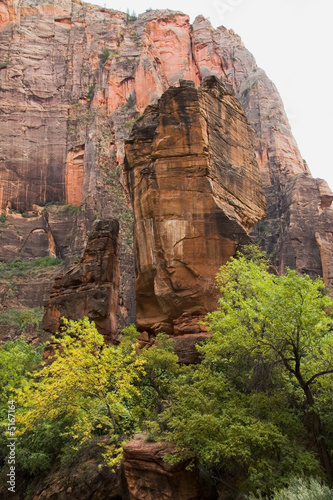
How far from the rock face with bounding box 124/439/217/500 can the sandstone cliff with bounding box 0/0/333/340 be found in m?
45.8

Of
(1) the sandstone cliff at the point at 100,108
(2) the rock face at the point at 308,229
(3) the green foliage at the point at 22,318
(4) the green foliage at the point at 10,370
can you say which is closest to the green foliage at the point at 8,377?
(4) the green foliage at the point at 10,370

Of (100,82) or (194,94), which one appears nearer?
(194,94)

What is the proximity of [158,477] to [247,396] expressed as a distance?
3.60m

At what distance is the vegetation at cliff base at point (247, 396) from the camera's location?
1264 centimetres

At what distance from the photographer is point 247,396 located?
14906 millimetres

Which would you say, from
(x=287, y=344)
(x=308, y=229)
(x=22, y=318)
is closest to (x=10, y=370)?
(x=287, y=344)

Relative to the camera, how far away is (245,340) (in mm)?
15055

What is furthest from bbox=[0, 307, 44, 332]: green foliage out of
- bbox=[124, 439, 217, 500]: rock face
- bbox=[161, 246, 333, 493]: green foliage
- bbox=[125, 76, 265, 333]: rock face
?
bbox=[124, 439, 217, 500]: rock face

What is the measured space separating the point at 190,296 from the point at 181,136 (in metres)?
9.50

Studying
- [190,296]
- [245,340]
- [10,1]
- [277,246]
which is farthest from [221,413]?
[10,1]

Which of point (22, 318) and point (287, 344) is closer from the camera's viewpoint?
point (287, 344)

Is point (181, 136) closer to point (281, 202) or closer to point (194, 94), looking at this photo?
point (194, 94)

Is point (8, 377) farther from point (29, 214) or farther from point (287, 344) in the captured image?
point (29, 214)

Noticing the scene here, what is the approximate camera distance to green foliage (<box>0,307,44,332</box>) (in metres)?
56.7
